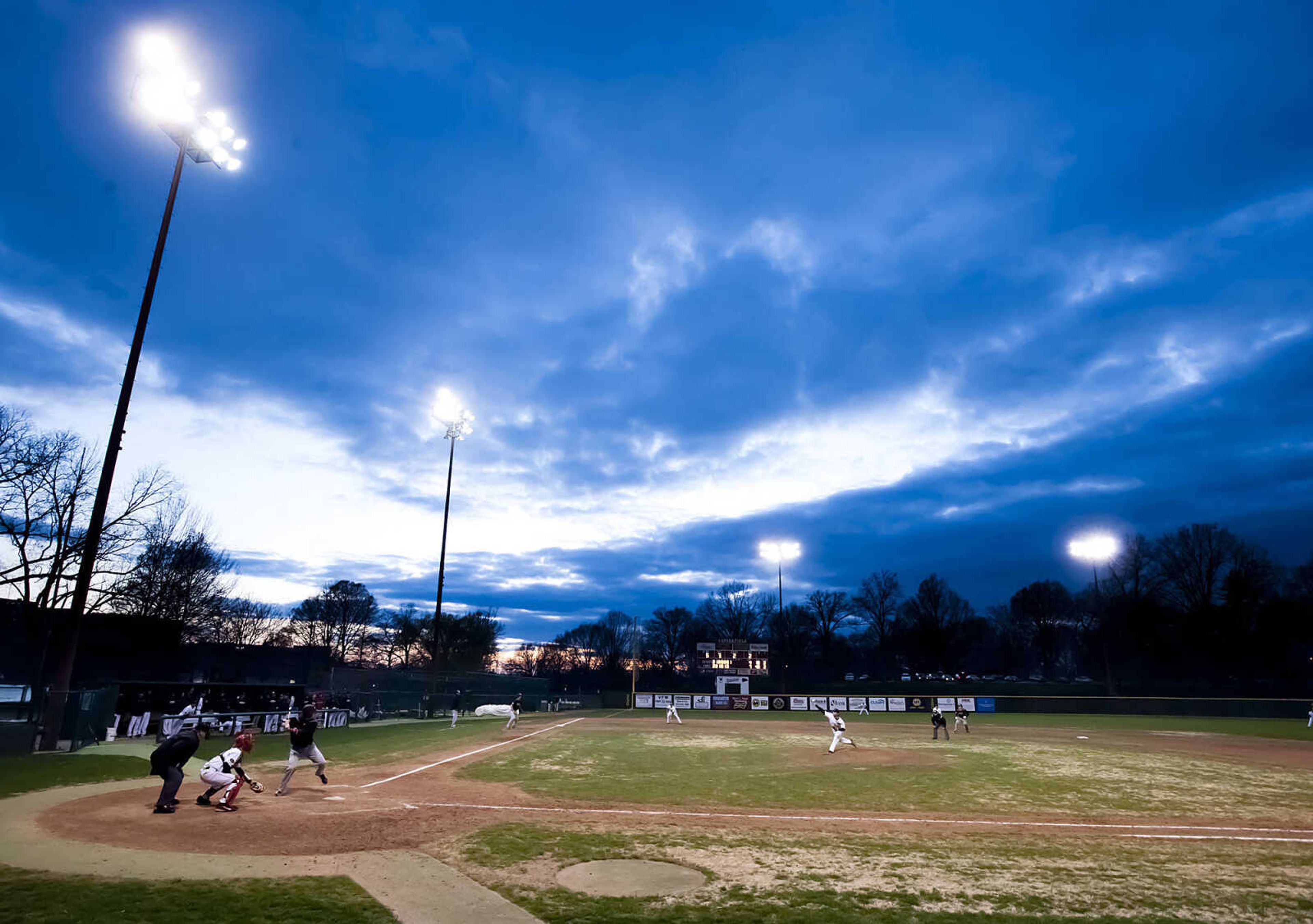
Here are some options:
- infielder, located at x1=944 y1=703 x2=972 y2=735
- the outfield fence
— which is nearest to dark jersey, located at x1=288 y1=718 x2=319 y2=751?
infielder, located at x1=944 y1=703 x2=972 y2=735

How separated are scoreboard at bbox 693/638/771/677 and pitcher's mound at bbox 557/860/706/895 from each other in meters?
57.4

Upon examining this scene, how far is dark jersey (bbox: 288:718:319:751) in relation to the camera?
1581 centimetres

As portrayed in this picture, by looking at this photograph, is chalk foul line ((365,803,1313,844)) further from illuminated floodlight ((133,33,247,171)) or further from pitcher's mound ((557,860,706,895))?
illuminated floodlight ((133,33,247,171))

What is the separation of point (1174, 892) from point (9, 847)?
53.3ft

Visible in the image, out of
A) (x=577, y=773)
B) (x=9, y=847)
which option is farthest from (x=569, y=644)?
(x=9, y=847)

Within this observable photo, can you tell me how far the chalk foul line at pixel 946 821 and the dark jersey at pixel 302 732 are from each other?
10.3 feet

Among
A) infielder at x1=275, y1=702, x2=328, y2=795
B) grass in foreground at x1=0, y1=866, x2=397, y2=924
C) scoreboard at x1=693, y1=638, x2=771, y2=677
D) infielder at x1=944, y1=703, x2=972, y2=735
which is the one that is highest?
scoreboard at x1=693, y1=638, x2=771, y2=677

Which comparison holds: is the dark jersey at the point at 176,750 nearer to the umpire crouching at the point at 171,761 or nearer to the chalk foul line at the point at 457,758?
the umpire crouching at the point at 171,761

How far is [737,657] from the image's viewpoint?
6588cm

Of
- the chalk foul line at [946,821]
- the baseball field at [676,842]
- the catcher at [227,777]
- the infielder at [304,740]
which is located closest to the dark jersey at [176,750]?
the catcher at [227,777]

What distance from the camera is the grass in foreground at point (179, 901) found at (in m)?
7.13

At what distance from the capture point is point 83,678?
156 ft

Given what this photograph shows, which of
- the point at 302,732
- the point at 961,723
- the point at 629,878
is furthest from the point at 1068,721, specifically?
the point at 302,732

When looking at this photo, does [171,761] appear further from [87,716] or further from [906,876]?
[87,716]
